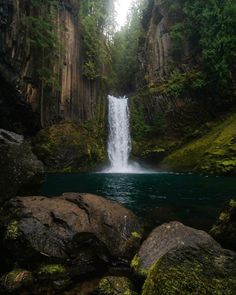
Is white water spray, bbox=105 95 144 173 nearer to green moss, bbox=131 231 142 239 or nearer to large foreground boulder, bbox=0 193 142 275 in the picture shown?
large foreground boulder, bbox=0 193 142 275

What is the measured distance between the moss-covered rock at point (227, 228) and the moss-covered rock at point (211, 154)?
20.7m

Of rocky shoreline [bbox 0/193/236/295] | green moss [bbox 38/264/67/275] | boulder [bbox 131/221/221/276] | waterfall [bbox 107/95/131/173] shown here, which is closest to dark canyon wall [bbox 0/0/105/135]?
waterfall [bbox 107/95/131/173]

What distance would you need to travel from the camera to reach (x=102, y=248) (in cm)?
868

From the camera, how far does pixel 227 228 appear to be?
8281 millimetres

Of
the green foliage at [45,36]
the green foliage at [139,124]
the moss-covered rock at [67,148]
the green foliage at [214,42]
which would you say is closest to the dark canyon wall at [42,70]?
the green foliage at [45,36]

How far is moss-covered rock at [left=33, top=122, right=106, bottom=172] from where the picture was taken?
35.4 meters

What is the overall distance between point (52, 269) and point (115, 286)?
1.76m

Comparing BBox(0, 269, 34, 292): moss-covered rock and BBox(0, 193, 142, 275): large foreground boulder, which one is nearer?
BBox(0, 269, 34, 292): moss-covered rock

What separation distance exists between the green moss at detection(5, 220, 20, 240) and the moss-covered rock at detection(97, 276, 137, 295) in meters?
2.80

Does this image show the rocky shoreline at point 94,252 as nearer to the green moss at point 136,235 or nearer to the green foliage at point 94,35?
the green moss at point 136,235

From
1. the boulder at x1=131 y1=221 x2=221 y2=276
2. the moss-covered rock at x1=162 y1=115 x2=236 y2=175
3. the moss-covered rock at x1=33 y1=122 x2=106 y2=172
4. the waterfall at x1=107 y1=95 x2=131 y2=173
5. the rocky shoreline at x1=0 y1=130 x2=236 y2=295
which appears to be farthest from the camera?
the waterfall at x1=107 y1=95 x2=131 y2=173

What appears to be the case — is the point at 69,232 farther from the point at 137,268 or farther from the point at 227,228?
the point at 227,228

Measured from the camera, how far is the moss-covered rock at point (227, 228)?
8094 millimetres

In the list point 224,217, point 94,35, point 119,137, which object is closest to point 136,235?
point 224,217
